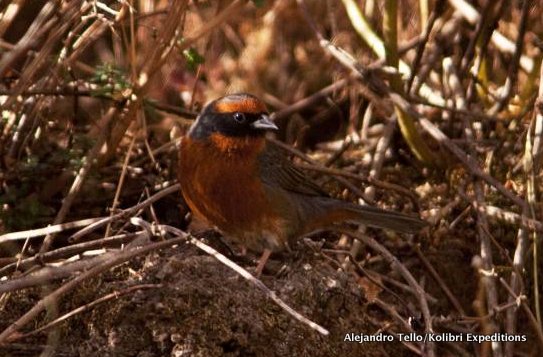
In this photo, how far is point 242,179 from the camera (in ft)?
15.8

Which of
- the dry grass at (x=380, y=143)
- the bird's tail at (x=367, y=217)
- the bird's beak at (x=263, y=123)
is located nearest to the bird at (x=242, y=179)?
the bird's beak at (x=263, y=123)

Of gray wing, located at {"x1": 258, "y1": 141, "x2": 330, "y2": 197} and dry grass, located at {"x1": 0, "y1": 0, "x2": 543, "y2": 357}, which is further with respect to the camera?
gray wing, located at {"x1": 258, "y1": 141, "x2": 330, "y2": 197}

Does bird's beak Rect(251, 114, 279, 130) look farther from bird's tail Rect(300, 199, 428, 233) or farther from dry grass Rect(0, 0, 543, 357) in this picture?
bird's tail Rect(300, 199, 428, 233)

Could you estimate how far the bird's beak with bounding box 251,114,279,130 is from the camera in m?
4.80

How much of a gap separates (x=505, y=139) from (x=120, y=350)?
309 centimetres

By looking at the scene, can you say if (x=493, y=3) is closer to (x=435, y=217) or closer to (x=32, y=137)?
(x=435, y=217)

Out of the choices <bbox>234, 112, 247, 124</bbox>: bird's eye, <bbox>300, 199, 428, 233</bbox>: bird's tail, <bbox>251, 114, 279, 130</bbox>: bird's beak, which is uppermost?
<bbox>234, 112, 247, 124</bbox>: bird's eye

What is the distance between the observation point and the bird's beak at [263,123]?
4.80 meters

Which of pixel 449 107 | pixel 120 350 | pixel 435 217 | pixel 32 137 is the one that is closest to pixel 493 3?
pixel 449 107

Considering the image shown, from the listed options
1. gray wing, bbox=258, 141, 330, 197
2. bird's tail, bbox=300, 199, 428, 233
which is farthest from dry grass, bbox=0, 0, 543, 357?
gray wing, bbox=258, 141, 330, 197

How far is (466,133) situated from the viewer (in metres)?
5.88

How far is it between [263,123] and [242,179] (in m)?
0.29

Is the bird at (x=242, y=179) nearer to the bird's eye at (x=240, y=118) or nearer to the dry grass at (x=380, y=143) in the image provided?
the bird's eye at (x=240, y=118)

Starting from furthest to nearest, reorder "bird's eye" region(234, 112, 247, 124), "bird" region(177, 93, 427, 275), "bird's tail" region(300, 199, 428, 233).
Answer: "bird's tail" region(300, 199, 428, 233)
"bird's eye" region(234, 112, 247, 124)
"bird" region(177, 93, 427, 275)
